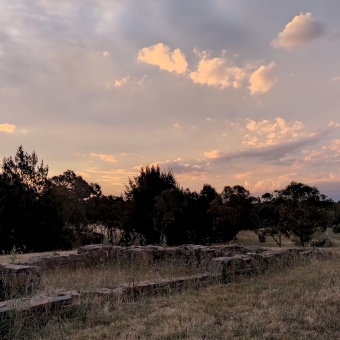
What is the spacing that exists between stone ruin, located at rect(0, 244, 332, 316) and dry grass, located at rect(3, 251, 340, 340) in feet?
1.00

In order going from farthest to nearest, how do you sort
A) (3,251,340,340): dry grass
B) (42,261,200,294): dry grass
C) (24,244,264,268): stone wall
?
(24,244,264,268): stone wall < (42,261,200,294): dry grass < (3,251,340,340): dry grass

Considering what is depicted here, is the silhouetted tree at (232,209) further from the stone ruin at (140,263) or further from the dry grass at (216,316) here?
the dry grass at (216,316)

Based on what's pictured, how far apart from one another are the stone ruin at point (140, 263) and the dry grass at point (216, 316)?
31 cm

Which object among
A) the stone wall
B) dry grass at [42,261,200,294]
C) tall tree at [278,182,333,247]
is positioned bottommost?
dry grass at [42,261,200,294]

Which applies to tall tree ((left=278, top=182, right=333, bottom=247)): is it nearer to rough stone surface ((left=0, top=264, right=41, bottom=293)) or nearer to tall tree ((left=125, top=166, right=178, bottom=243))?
tall tree ((left=125, top=166, right=178, bottom=243))

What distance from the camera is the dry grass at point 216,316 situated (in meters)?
4.59

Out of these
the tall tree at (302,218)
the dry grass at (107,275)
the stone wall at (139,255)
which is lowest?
the dry grass at (107,275)

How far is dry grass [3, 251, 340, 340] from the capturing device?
4.59 m

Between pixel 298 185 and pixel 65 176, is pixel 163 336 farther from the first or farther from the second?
pixel 65 176

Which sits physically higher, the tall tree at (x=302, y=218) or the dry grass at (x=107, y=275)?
the tall tree at (x=302, y=218)

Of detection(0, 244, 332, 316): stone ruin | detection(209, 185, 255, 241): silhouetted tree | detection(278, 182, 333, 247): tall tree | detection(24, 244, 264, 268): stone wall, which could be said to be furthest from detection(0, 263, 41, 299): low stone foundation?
detection(209, 185, 255, 241): silhouetted tree

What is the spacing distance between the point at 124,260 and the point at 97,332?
8730mm

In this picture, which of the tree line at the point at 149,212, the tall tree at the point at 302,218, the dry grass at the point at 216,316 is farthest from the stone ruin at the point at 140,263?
the tree line at the point at 149,212

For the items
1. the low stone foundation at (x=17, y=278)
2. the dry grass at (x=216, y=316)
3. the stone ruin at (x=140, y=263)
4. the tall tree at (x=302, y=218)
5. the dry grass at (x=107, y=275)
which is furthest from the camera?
the tall tree at (x=302, y=218)
